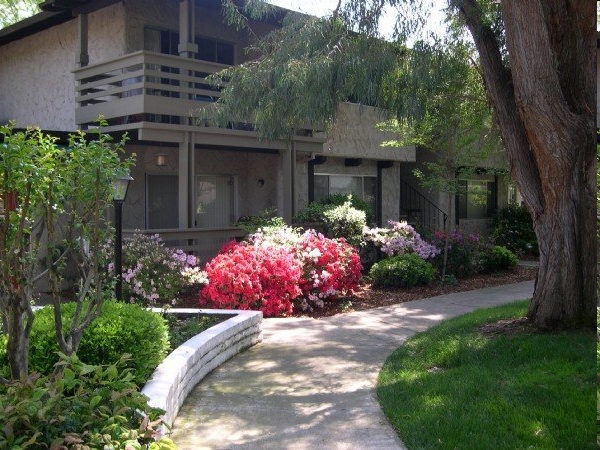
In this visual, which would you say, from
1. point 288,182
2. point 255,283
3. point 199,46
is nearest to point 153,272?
point 255,283

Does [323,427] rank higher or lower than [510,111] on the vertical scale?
lower

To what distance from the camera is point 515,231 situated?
21.2 metres

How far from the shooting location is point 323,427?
18.0ft

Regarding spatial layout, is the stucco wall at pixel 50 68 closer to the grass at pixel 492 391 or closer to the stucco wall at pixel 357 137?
the stucco wall at pixel 357 137

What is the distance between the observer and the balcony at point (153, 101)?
40.5 feet

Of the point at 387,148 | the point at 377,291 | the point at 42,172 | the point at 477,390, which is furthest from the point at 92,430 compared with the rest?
the point at 387,148

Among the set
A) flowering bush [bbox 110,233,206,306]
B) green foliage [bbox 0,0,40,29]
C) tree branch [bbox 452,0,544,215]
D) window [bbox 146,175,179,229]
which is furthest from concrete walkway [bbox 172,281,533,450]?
green foliage [bbox 0,0,40,29]

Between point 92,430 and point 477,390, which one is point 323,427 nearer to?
point 477,390

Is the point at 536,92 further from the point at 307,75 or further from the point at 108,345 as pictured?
the point at 108,345

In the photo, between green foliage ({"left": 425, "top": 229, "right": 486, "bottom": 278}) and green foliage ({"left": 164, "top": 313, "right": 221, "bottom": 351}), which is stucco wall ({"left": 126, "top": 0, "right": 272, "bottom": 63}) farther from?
green foliage ({"left": 164, "top": 313, "right": 221, "bottom": 351})

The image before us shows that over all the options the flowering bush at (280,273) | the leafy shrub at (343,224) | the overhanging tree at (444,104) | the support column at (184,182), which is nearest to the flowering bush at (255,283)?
the flowering bush at (280,273)

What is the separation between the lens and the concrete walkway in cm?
525

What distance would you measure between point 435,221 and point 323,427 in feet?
52.3

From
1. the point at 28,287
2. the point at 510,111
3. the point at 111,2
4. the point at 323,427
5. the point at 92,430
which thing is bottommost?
the point at 323,427
